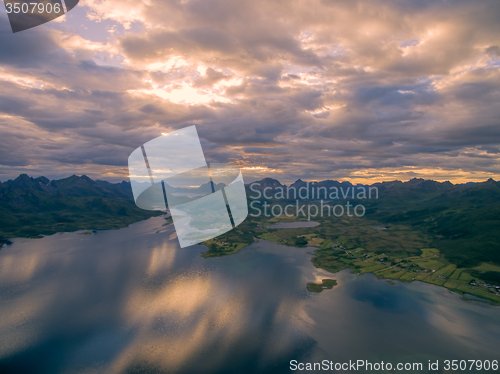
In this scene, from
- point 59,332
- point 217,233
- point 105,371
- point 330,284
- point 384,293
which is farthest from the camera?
point 217,233

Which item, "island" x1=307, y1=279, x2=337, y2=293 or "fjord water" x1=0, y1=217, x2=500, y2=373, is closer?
"fjord water" x1=0, y1=217, x2=500, y2=373

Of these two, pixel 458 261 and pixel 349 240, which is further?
pixel 349 240

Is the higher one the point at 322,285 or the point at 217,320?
the point at 217,320

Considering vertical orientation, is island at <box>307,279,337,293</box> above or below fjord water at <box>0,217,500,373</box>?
below

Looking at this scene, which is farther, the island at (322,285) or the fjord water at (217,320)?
the island at (322,285)

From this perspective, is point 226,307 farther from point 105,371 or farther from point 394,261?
point 394,261

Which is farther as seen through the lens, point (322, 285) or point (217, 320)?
point (322, 285)

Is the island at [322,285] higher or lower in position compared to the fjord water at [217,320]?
lower

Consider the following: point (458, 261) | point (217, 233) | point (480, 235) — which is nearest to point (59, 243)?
point (217, 233)
